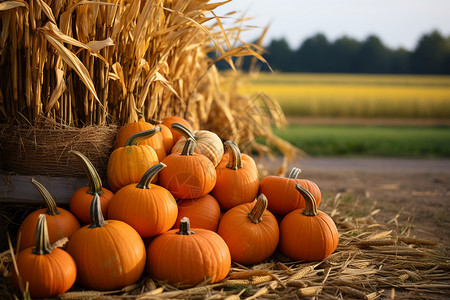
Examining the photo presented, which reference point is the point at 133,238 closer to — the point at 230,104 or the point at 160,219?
the point at 160,219

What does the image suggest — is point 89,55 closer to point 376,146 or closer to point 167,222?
point 167,222

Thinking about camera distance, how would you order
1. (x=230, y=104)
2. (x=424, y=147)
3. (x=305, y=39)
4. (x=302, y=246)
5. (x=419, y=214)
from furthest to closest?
1. (x=305, y=39)
2. (x=424, y=147)
3. (x=230, y=104)
4. (x=419, y=214)
5. (x=302, y=246)

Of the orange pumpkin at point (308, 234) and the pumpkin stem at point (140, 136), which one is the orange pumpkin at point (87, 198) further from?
the orange pumpkin at point (308, 234)

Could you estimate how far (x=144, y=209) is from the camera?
2.25 metres

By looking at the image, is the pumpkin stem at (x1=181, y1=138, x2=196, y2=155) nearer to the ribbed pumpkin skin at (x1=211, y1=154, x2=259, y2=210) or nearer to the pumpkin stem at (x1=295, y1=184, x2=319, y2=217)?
the ribbed pumpkin skin at (x1=211, y1=154, x2=259, y2=210)

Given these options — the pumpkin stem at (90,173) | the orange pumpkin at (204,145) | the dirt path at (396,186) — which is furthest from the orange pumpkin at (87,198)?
the dirt path at (396,186)

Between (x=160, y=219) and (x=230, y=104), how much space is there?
3319 millimetres

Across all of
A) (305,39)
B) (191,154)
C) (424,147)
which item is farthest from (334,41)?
(191,154)

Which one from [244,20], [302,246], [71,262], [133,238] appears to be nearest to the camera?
[71,262]

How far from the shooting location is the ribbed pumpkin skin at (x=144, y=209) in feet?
7.37

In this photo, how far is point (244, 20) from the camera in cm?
365

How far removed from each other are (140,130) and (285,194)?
1.11m

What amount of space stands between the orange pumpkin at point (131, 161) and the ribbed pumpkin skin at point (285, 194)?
33.2 inches

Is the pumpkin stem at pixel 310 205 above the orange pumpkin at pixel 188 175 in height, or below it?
below
